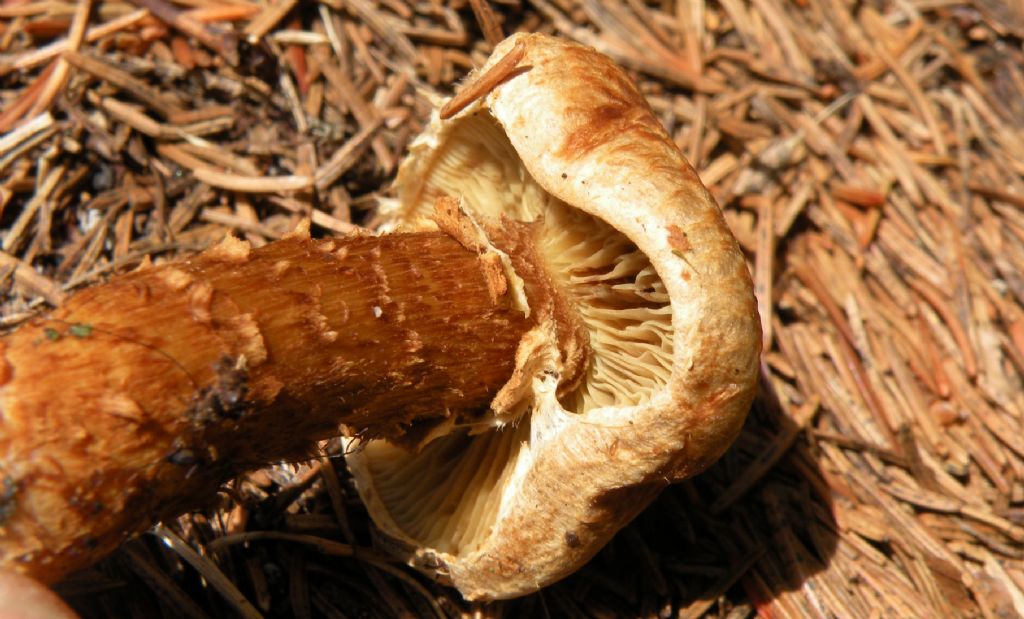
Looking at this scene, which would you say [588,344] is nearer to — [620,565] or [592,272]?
[592,272]

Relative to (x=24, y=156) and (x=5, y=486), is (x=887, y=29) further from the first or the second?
(x=5, y=486)

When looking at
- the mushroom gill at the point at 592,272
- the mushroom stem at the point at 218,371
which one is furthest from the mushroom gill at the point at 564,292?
the mushroom stem at the point at 218,371

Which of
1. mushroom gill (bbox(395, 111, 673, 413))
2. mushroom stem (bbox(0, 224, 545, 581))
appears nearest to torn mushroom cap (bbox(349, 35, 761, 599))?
mushroom gill (bbox(395, 111, 673, 413))

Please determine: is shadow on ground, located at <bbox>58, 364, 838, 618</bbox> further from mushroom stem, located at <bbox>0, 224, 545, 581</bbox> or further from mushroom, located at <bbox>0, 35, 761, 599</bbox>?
mushroom stem, located at <bbox>0, 224, 545, 581</bbox>

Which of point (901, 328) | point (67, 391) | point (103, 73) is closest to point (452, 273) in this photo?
point (67, 391)

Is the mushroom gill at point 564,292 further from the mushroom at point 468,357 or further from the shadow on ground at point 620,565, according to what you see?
the shadow on ground at point 620,565

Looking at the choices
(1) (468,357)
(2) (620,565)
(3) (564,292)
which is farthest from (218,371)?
(2) (620,565)
